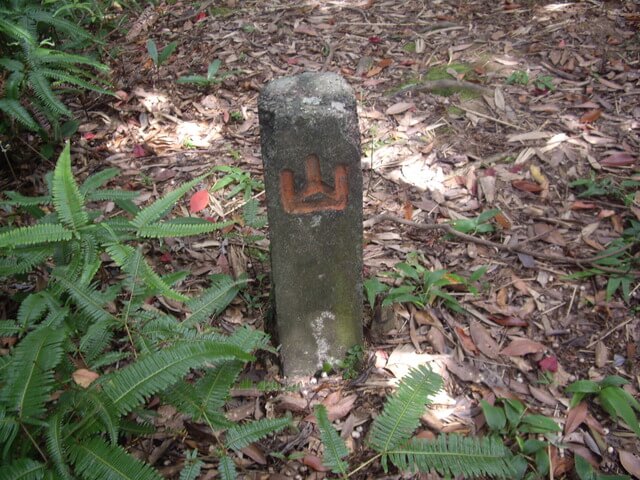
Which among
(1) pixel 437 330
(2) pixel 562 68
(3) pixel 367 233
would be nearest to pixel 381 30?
(2) pixel 562 68

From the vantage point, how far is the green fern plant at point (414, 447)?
6.81 ft

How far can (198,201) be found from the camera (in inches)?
147

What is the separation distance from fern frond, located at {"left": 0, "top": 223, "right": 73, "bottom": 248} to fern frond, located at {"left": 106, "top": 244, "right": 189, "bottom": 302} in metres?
0.20

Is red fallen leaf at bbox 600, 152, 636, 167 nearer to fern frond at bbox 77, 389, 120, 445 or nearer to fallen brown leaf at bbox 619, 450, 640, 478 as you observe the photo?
fallen brown leaf at bbox 619, 450, 640, 478

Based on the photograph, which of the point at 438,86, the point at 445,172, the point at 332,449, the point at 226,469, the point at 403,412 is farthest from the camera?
the point at 438,86

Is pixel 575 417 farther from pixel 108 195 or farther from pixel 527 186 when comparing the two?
pixel 108 195

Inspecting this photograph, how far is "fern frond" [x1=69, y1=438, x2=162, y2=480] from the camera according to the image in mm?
1731

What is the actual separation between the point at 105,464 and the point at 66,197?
113 cm

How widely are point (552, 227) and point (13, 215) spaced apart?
3.62m

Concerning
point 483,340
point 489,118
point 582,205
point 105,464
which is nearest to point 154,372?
point 105,464

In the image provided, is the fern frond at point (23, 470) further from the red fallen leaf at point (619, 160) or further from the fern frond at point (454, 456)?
the red fallen leaf at point (619, 160)

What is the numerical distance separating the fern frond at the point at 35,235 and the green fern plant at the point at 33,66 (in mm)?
1632

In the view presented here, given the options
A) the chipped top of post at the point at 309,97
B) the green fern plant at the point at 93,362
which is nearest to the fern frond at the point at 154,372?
the green fern plant at the point at 93,362

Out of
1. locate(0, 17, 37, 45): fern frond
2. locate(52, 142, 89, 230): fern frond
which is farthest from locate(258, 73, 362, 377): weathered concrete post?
locate(0, 17, 37, 45): fern frond
